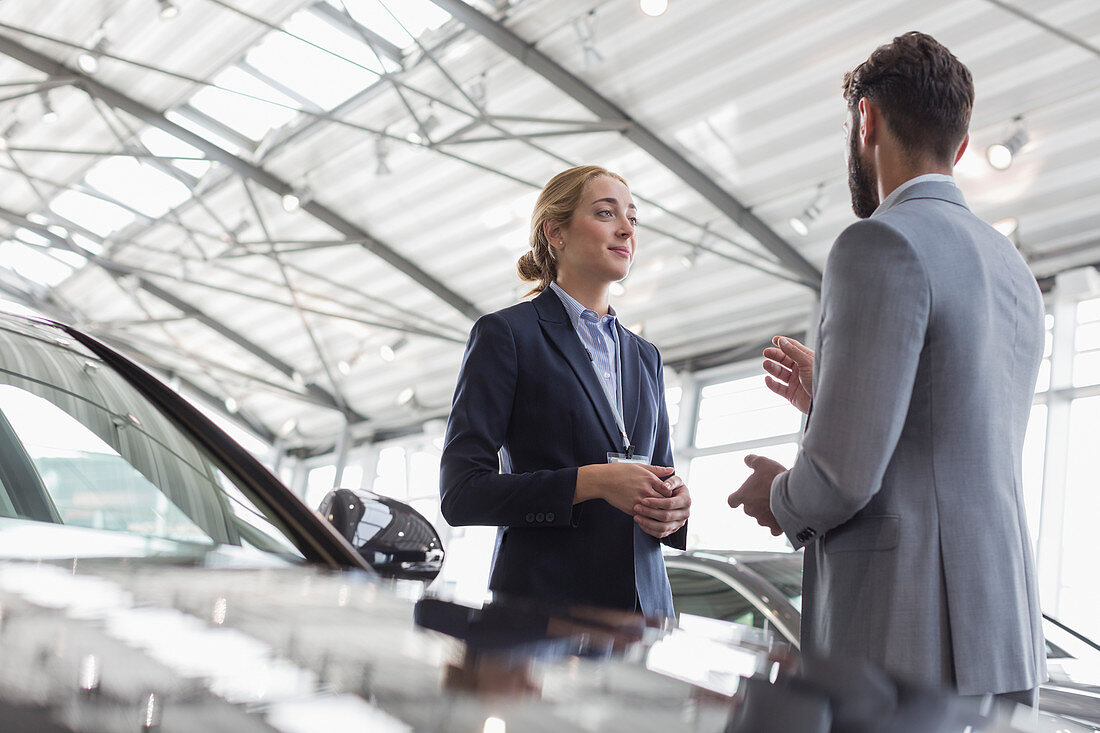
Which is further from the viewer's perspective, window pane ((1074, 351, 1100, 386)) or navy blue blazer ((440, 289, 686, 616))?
window pane ((1074, 351, 1100, 386))

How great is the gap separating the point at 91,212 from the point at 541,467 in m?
13.1

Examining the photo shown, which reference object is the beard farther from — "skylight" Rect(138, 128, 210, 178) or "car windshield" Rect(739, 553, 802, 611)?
"skylight" Rect(138, 128, 210, 178)

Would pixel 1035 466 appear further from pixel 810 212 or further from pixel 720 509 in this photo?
pixel 720 509

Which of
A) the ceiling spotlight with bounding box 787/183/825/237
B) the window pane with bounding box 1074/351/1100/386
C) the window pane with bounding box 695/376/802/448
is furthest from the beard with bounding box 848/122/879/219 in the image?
the window pane with bounding box 695/376/802/448

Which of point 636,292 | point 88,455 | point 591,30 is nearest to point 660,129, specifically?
point 591,30

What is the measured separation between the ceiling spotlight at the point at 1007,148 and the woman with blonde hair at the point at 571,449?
18.2ft

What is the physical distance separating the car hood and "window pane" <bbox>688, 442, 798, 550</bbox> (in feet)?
30.2

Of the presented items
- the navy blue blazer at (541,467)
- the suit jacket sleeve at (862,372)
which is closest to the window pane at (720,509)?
the navy blue blazer at (541,467)

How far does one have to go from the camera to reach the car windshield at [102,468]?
1.16m

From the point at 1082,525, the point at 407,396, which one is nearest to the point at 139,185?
the point at 407,396

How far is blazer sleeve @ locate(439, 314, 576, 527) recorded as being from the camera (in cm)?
154

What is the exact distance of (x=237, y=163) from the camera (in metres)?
10.5

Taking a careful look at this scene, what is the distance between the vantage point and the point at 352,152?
33.1ft

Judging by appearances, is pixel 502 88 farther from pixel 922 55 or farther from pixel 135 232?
pixel 922 55
